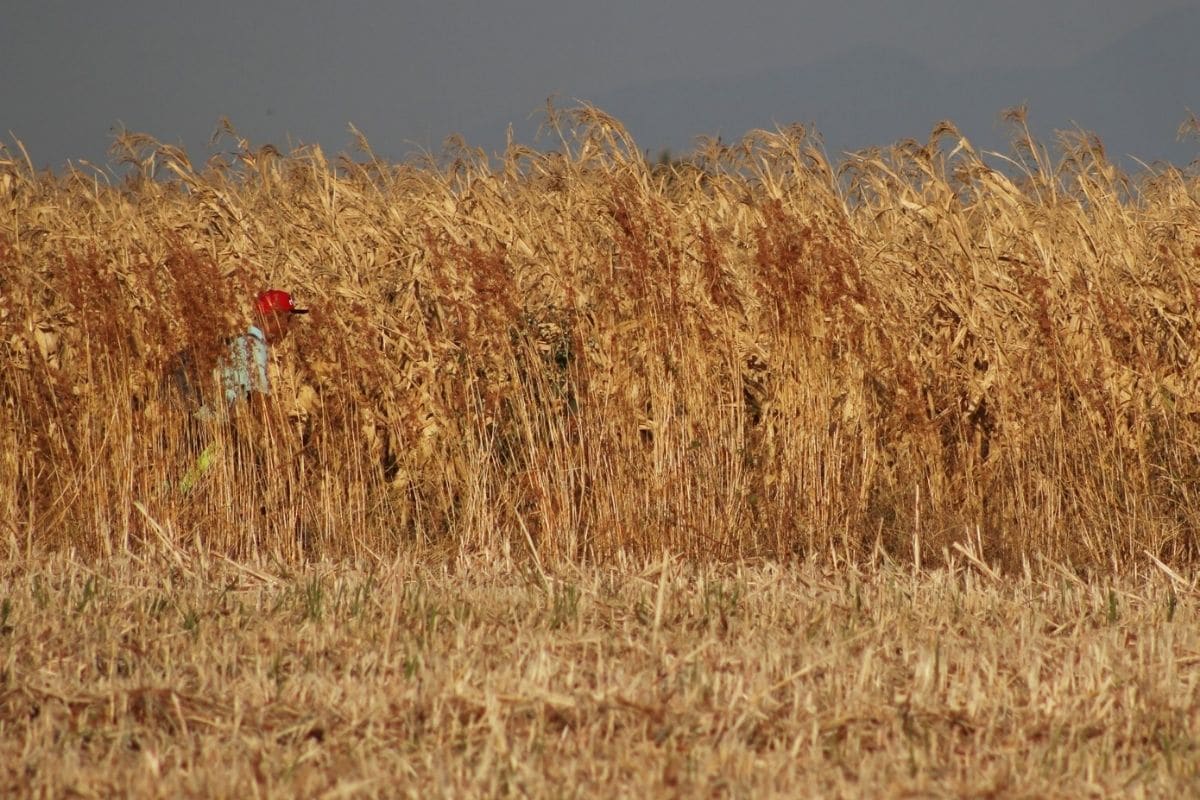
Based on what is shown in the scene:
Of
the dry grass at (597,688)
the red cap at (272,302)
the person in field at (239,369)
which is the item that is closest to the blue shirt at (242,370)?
the person in field at (239,369)

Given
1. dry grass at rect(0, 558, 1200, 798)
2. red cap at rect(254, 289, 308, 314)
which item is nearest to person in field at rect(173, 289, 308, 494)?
red cap at rect(254, 289, 308, 314)

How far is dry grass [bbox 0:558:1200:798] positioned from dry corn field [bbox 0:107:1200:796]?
3cm

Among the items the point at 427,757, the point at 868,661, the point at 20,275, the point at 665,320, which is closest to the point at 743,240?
the point at 665,320

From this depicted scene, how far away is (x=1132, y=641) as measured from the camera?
4016mm

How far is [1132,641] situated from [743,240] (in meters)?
3.40

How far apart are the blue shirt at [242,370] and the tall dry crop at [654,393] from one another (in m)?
0.08

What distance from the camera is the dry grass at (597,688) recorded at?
2.81 meters

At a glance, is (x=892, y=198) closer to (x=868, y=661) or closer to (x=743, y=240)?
(x=743, y=240)

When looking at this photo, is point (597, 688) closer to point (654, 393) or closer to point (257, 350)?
point (654, 393)

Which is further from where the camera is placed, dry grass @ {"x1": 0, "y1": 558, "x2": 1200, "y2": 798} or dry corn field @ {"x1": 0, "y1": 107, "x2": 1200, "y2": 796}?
dry corn field @ {"x1": 0, "y1": 107, "x2": 1200, "y2": 796}

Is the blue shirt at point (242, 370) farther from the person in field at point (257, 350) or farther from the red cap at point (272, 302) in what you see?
the red cap at point (272, 302)

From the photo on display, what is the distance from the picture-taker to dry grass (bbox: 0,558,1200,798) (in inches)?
110

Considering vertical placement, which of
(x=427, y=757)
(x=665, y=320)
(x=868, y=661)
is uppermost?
(x=665, y=320)

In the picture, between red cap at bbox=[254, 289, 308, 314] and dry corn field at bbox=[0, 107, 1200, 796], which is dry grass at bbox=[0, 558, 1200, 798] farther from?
red cap at bbox=[254, 289, 308, 314]
